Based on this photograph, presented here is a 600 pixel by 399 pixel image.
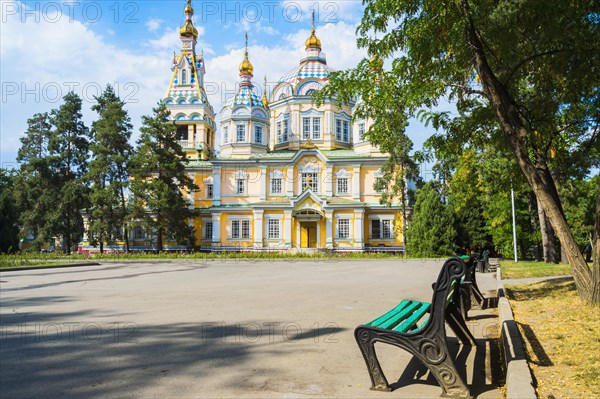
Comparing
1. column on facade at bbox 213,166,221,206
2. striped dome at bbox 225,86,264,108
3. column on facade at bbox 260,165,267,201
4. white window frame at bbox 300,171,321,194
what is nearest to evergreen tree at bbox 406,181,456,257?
white window frame at bbox 300,171,321,194

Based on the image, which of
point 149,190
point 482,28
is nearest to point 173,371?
point 482,28

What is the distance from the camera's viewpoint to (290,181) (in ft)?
144

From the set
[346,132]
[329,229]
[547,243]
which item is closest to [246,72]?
[346,132]

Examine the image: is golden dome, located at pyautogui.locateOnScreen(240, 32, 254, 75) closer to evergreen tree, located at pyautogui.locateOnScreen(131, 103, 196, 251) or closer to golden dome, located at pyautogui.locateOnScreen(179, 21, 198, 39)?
golden dome, located at pyautogui.locateOnScreen(179, 21, 198, 39)

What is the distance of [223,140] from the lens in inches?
1880

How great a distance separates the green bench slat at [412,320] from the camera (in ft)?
14.3

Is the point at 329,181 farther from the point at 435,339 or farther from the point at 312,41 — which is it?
the point at 435,339

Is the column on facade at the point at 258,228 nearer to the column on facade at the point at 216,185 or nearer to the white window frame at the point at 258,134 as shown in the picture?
the column on facade at the point at 216,185

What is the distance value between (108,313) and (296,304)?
3.50 meters

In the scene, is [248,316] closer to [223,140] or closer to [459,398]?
[459,398]

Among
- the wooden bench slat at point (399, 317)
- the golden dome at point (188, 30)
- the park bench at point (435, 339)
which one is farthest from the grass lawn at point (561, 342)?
the golden dome at point (188, 30)

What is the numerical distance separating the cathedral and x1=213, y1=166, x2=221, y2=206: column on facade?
95mm

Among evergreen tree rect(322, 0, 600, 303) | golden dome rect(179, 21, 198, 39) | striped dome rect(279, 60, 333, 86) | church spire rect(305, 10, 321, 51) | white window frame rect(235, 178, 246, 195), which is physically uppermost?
golden dome rect(179, 21, 198, 39)

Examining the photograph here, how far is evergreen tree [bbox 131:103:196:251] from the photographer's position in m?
38.2
